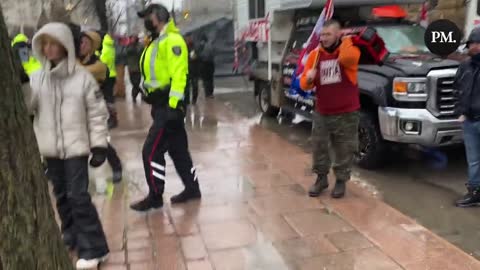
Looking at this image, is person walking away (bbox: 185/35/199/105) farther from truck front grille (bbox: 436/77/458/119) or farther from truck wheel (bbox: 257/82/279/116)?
truck front grille (bbox: 436/77/458/119)

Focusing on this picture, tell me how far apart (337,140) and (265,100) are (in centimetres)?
587

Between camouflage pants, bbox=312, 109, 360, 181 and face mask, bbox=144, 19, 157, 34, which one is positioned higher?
face mask, bbox=144, 19, 157, 34

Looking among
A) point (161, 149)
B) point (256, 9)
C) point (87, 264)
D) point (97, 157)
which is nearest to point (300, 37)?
point (161, 149)

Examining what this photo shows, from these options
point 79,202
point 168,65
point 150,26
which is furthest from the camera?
point 150,26

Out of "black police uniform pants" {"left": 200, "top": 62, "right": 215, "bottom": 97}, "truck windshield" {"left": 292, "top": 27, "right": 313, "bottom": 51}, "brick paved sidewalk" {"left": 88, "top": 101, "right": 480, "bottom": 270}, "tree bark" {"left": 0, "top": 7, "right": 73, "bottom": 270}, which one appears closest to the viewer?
"tree bark" {"left": 0, "top": 7, "right": 73, "bottom": 270}

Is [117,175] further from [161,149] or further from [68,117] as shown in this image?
[68,117]

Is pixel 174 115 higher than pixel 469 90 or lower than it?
lower

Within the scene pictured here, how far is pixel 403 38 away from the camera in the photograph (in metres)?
7.80

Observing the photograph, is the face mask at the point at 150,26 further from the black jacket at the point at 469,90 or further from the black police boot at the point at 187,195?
the black jacket at the point at 469,90

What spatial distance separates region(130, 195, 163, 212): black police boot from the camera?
17.8ft

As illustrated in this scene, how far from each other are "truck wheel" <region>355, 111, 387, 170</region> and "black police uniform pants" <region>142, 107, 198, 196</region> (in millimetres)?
2356

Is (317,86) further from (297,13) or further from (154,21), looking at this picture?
(297,13)

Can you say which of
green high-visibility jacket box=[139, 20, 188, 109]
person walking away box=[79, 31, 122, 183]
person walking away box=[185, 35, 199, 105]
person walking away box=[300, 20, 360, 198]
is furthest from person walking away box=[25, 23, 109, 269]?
person walking away box=[185, 35, 199, 105]

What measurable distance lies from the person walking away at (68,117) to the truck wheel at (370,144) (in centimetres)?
368
